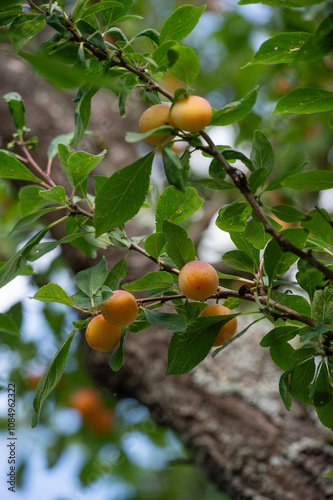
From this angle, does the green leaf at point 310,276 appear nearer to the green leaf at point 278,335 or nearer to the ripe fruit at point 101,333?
the green leaf at point 278,335

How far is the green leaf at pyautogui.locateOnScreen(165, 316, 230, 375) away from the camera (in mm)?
562

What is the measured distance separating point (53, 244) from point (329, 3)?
40cm

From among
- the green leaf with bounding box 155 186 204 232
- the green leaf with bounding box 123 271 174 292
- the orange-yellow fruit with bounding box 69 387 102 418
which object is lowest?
the orange-yellow fruit with bounding box 69 387 102 418

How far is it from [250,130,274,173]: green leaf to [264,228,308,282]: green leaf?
0.28ft

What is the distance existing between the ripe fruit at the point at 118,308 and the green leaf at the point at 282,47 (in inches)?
12.2

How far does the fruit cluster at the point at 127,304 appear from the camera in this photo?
0.53 meters

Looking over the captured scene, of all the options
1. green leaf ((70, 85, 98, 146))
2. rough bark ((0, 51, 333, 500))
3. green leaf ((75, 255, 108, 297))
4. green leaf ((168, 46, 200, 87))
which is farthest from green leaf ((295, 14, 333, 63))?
rough bark ((0, 51, 333, 500))

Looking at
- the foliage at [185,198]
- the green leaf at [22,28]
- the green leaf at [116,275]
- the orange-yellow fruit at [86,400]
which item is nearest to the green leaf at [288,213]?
the foliage at [185,198]

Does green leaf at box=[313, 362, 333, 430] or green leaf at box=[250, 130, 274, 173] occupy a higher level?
green leaf at box=[250, 130, 274, 173]

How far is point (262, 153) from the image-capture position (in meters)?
0.52

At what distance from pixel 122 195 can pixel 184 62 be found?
15 cm

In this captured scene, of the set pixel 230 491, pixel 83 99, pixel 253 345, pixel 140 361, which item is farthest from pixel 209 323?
pixel 253 345

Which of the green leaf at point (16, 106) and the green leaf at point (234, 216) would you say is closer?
the green leaf at point (234, 216)

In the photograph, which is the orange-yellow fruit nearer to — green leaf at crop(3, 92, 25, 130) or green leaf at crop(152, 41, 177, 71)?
green leaf at crop(3, 92, 25, 130)
